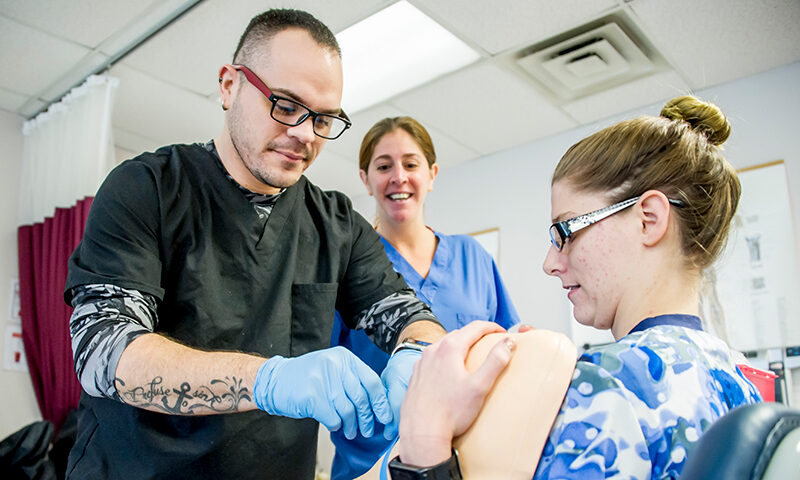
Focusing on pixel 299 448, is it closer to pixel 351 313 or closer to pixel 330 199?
pixel 351 313

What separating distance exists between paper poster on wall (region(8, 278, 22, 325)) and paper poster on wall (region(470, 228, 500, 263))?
9.11 ft

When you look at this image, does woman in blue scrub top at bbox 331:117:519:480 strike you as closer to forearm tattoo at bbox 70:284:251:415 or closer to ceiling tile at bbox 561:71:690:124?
forearm tattoo at bbox 70:284:251:415

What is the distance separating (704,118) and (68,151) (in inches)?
126

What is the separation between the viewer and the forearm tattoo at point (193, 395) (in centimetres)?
94

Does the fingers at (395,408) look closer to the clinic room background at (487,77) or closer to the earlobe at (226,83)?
the earlobe at (226,83)

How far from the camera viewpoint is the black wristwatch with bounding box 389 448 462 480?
0.69 m

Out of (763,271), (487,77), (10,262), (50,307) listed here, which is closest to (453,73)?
(487,77)

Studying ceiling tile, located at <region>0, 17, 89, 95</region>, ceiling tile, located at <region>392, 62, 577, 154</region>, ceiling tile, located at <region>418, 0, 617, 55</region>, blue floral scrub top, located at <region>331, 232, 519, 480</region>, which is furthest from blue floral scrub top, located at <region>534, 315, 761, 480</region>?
ceiling tile, located at <region>0, 17, 89, 95</region>

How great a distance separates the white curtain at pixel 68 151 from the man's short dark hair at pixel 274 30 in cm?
205

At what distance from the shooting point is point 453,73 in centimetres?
298

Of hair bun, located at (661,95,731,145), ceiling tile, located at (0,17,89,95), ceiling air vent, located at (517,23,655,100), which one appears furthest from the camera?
ceiling tile, located at (0,17,89,95)

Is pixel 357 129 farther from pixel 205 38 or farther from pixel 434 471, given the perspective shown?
pixel 434 471

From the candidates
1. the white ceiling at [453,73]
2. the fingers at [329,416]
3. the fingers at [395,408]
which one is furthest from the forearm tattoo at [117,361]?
the white ceiling at [453,73]

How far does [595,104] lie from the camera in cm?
321
